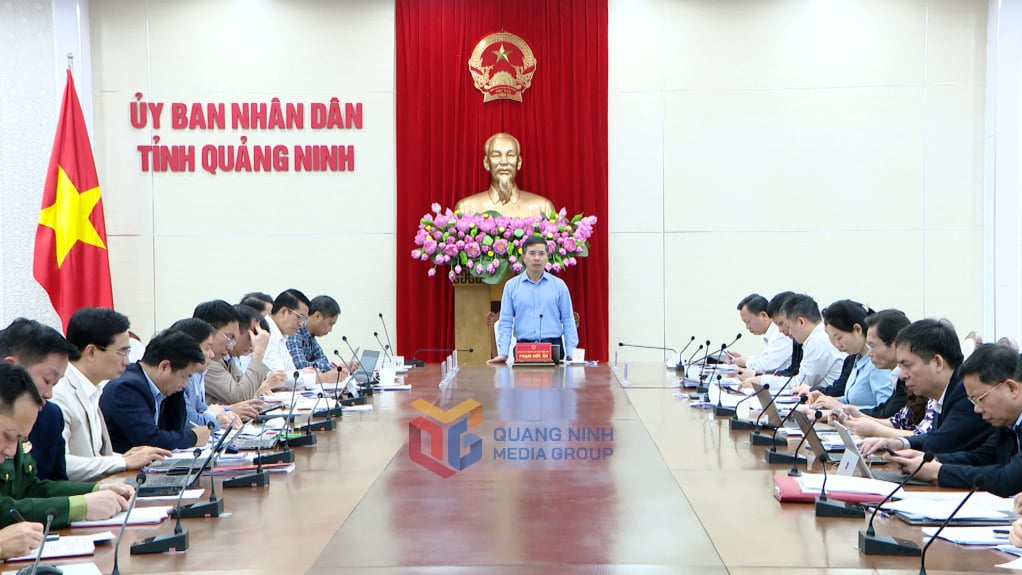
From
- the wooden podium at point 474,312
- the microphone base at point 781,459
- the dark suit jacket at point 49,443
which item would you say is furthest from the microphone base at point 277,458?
the wooden podium at point 474,312

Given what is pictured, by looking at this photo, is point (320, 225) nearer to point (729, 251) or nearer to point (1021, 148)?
point (729, 251)

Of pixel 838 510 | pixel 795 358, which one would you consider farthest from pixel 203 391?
pixel 795 358

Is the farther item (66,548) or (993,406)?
(993,406)

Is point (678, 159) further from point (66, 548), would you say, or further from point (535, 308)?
point (66, 548)

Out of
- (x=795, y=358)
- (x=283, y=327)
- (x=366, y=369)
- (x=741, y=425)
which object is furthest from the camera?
(x=795, y=358)

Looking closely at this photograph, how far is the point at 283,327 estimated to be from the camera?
6.03 metres

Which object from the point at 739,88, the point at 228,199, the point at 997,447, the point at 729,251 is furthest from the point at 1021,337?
the point at 228,199

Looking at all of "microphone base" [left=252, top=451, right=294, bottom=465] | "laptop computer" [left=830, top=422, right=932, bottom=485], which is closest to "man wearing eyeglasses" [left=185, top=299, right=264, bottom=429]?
"microphone base" [left=252, top=451, right=294, bottom=465]

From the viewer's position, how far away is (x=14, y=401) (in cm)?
243

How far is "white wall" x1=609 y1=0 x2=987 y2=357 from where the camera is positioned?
8.23 m

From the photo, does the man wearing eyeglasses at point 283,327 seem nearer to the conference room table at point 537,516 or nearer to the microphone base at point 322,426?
the microphone base at point 322,426

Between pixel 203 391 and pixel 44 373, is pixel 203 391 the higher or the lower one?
the lower one

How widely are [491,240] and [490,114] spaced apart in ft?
4.22

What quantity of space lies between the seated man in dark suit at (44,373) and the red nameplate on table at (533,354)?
3550 millimetres
